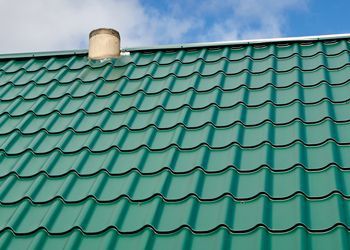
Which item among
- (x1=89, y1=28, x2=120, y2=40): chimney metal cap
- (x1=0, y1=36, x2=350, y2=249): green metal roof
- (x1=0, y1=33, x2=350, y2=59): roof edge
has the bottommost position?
(x1=0, y1=36, x2=350, y2=249): green metal roof

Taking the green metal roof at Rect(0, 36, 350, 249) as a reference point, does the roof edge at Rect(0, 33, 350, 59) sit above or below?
above

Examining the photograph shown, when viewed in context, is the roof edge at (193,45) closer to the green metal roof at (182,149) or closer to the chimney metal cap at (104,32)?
the green metal roof at (182,149)

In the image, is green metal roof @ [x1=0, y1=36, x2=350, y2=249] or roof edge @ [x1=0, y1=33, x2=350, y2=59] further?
roof edge @ [x1=0, y1=33, x2=350, y2=59]

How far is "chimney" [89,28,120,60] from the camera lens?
9.02 m

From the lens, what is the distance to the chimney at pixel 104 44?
29.6 ft

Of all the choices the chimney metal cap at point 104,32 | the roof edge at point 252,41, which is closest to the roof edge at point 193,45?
the roof edge at point 252,41

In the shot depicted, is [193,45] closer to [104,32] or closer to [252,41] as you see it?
[252,41]

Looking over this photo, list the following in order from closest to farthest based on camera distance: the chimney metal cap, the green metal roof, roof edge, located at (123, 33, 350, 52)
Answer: the green metal roof
roof edge, located at (123, 33, 350, 52)
the chimney metal cap

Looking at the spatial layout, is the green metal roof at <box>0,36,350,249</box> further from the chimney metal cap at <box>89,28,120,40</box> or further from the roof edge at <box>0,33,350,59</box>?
Result: the chimney metal cap at <box>89,28,120,40</box>

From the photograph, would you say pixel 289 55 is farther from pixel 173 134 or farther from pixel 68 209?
pixel 68 209

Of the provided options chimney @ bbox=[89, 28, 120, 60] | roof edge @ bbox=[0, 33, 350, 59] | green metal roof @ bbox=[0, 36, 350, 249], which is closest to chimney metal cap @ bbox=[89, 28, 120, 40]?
chimney @ bbox=[89, 28, 120, 60]

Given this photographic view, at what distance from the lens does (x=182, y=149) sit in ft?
20.5

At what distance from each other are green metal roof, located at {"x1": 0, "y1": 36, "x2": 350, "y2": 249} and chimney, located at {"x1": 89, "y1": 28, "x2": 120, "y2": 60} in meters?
0.21

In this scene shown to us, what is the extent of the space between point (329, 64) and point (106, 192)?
325 cm
